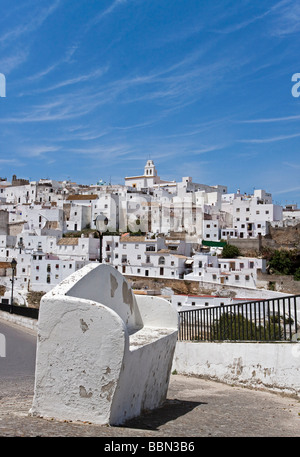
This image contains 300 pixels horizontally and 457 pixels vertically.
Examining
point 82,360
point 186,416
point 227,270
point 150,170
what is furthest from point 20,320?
point 150,170

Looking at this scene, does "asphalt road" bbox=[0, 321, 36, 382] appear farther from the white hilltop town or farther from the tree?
the tree

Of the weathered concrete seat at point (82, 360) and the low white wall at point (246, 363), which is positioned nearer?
the weathered concrete seat at point (82, 360)

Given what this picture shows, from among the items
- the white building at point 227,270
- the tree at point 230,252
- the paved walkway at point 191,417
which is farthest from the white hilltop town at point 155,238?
the paved walkway at point 191,417

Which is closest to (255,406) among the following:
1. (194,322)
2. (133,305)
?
(133,305)

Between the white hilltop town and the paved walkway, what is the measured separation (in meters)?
28.3

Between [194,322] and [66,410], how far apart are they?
6.16 metres

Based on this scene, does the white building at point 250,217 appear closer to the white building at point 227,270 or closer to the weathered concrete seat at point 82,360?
the white building at point 227,270

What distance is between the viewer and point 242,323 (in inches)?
356

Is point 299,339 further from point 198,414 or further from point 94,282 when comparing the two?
point 94,282

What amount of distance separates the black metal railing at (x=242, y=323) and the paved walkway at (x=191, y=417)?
3.40ft

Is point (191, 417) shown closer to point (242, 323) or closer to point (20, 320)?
point (242, 323)

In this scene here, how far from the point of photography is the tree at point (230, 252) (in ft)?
170

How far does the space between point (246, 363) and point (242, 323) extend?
0.98 m

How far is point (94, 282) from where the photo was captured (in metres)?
5.70
